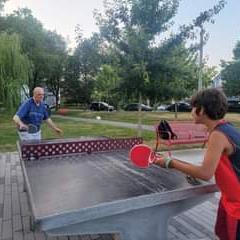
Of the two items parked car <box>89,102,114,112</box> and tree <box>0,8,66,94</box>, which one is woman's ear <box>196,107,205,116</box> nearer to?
tree <box>0,8,66,94</box>

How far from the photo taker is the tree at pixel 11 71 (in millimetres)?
18344

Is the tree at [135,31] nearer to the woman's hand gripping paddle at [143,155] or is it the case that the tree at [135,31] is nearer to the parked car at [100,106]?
the woman's hand gripping paddle at [143,155]

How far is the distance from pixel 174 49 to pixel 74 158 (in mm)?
8070

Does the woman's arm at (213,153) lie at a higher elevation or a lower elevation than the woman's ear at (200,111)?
lower

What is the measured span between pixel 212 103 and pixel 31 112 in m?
4.17

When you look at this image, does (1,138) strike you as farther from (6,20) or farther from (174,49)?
(6,20)

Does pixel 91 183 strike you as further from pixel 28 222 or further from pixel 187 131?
pixel 187 131

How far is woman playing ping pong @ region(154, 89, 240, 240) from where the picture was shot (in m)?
2.28

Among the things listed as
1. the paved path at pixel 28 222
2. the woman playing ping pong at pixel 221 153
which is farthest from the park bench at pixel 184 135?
the woman playing ping pong at pixel 221 153

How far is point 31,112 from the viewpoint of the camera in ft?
19.5

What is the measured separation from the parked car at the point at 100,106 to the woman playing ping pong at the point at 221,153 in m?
39.2

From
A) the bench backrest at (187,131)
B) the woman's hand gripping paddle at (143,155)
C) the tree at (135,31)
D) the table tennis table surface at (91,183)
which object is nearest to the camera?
the table tennis table surface at (91,183)

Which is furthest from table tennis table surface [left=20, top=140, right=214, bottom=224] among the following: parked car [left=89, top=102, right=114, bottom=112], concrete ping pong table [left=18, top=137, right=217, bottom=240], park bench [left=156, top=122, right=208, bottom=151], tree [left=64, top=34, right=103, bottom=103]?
parked car [left=89, top=102, right=114, bottom=112]

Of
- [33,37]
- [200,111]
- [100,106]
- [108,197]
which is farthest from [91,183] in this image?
[100,106]
